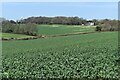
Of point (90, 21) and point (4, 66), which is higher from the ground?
point (90, 21)

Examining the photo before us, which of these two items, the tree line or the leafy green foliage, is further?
the tree line

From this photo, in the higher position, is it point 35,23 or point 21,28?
point 35,23

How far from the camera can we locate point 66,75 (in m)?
8.27

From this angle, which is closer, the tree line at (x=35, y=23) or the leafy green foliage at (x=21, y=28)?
the leafy green foliage at (x=21, y=28)

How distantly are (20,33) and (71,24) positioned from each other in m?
20.9

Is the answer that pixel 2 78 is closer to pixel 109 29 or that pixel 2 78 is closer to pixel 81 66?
pixel 81 66

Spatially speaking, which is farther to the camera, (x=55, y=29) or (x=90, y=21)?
(x=90, y=21)

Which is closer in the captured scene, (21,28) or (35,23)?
(21,28)

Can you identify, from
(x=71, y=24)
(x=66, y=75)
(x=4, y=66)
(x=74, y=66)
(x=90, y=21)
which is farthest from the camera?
(x=90, y=21)

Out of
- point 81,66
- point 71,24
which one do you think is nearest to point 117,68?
point 81,66

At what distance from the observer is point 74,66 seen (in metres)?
9.48

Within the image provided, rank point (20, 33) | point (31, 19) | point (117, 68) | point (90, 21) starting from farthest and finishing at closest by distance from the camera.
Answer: point (90, 21)
point (31, 19)
point (20, 33)
point (117, 68)

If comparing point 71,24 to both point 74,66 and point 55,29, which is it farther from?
point 74,66

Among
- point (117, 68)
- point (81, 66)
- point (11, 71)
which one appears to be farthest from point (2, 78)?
point (117, 68)
